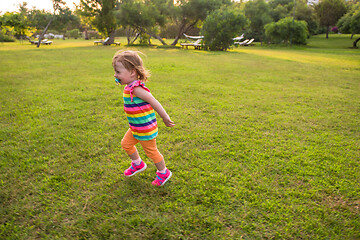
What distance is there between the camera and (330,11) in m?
36.0

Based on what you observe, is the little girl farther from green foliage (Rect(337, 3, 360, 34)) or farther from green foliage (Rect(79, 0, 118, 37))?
green foliage (Rect(337, 3, 360, 34))

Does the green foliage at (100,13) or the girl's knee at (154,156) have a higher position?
the green foliage at (100,13)

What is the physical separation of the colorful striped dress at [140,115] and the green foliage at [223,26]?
20001 mm

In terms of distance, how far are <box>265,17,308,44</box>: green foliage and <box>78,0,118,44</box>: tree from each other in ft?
73.0

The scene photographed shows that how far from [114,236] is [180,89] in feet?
15.9

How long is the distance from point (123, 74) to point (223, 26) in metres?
20.4

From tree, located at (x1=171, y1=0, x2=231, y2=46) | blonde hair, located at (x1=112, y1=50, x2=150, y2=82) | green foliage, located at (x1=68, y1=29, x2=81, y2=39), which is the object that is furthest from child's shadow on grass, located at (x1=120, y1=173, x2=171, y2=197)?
green foliage, located at (x1=68, y1=29, x2=81, y2=39)

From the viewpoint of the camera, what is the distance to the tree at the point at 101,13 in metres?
26.9

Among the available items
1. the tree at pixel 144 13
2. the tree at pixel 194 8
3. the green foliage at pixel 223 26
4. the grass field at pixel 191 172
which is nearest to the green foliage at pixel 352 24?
the tree at pixel 194 8

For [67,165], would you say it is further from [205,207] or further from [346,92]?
[346,92]

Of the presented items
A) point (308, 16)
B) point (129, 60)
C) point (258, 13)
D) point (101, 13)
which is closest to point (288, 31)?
point (258, 13)

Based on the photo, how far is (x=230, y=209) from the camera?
81.9 inches

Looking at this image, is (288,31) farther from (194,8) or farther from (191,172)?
(191,172)

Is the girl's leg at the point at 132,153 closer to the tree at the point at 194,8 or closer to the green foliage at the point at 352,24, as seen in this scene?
the tree at the point at 194,8
